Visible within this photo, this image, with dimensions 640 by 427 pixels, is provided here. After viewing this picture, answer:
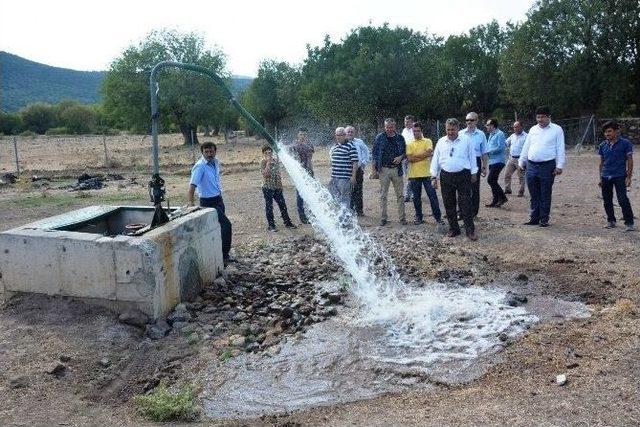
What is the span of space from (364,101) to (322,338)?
27.5m

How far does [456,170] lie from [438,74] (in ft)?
84.6

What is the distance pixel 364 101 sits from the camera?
1252 inches

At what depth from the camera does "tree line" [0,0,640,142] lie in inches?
1038

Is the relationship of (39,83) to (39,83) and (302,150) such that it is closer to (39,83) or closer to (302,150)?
(39,83)

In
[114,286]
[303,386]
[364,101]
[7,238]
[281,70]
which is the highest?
[281,70]

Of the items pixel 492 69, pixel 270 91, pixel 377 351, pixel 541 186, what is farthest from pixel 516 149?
pixel 270 91

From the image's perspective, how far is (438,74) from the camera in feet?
107

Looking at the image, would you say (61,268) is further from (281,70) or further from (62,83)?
(62,83)

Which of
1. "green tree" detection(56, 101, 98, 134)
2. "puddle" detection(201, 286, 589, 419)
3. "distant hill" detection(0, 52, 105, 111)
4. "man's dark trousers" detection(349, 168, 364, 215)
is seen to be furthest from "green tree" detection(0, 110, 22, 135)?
"puddle" detection(201, 286, 589, 419)

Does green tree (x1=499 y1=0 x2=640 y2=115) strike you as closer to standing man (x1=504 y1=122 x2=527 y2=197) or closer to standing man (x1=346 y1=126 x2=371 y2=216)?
standing man (x1=504 y1=122 x2=527 y2=197)

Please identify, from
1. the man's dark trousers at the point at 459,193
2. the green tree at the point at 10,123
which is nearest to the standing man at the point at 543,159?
the man's dark trousers at the point at 459,193

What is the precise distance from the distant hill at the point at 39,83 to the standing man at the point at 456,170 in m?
111

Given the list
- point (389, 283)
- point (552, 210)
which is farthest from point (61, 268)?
point (552, 210)

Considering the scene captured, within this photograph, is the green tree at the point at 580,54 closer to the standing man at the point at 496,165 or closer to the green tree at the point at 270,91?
the standing man at the point at 496,165
